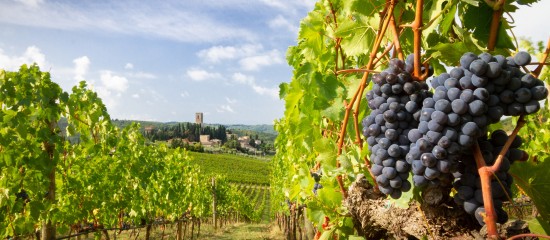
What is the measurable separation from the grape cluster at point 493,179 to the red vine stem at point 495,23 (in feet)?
A: 0.87

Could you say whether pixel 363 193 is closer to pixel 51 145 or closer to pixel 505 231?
pixel 505 231

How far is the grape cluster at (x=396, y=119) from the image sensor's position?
1051 millimetres

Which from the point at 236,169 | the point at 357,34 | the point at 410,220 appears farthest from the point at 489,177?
the point at 236,169

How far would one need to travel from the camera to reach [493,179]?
94 centimetres

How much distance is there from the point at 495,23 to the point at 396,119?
0.37m

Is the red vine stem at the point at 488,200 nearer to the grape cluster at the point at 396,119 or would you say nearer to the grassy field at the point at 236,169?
the grape cluster at the point at 396,119

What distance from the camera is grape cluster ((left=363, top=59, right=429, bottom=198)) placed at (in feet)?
3.45

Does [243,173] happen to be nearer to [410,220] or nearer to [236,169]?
[236,169]

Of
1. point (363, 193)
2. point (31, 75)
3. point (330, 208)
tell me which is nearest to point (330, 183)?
point (330, 208)

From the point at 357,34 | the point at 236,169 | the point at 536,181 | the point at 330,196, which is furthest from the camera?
the point at 236,169

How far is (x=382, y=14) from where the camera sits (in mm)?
1372

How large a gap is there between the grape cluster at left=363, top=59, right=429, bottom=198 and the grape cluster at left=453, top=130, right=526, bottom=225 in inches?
5.8

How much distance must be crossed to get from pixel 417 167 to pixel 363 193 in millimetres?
421

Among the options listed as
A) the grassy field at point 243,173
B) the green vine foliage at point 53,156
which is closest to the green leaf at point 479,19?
the green vine foliage at point 53,156
